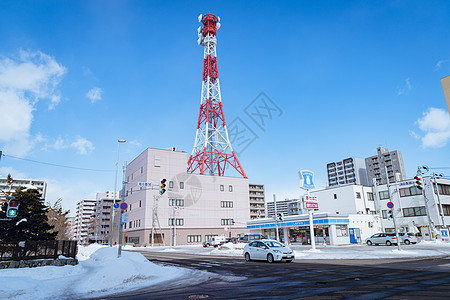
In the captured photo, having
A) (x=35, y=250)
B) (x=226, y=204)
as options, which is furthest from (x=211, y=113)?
(x=35, y=250)

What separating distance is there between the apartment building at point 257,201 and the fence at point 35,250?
93.3 metres

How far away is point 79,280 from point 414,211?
52.1 m

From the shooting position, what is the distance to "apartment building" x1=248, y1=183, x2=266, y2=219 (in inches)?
4299

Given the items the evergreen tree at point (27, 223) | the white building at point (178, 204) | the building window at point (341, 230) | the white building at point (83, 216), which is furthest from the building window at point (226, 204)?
the white building at point (83, 216)

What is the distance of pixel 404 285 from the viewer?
390 inches

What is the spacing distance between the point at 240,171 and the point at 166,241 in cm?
2383

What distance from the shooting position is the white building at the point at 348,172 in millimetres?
129500

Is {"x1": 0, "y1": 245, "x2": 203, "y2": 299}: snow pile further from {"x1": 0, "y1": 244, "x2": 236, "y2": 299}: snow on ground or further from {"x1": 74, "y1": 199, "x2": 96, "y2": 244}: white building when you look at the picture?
{"x1": 74, "y1": 199, "x2": 96, "y2": 244}: white building

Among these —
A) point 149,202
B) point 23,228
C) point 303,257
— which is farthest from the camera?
point 149,202

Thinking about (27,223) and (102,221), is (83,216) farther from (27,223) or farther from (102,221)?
(27,223)

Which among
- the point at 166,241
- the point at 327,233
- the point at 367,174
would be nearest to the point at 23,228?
the point at 327,233

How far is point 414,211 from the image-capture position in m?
49.5

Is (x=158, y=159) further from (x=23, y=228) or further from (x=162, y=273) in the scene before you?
(x=162, y=273)

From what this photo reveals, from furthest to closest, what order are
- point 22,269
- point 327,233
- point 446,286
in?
point 327,233 → point 22,269 → point 446,286
